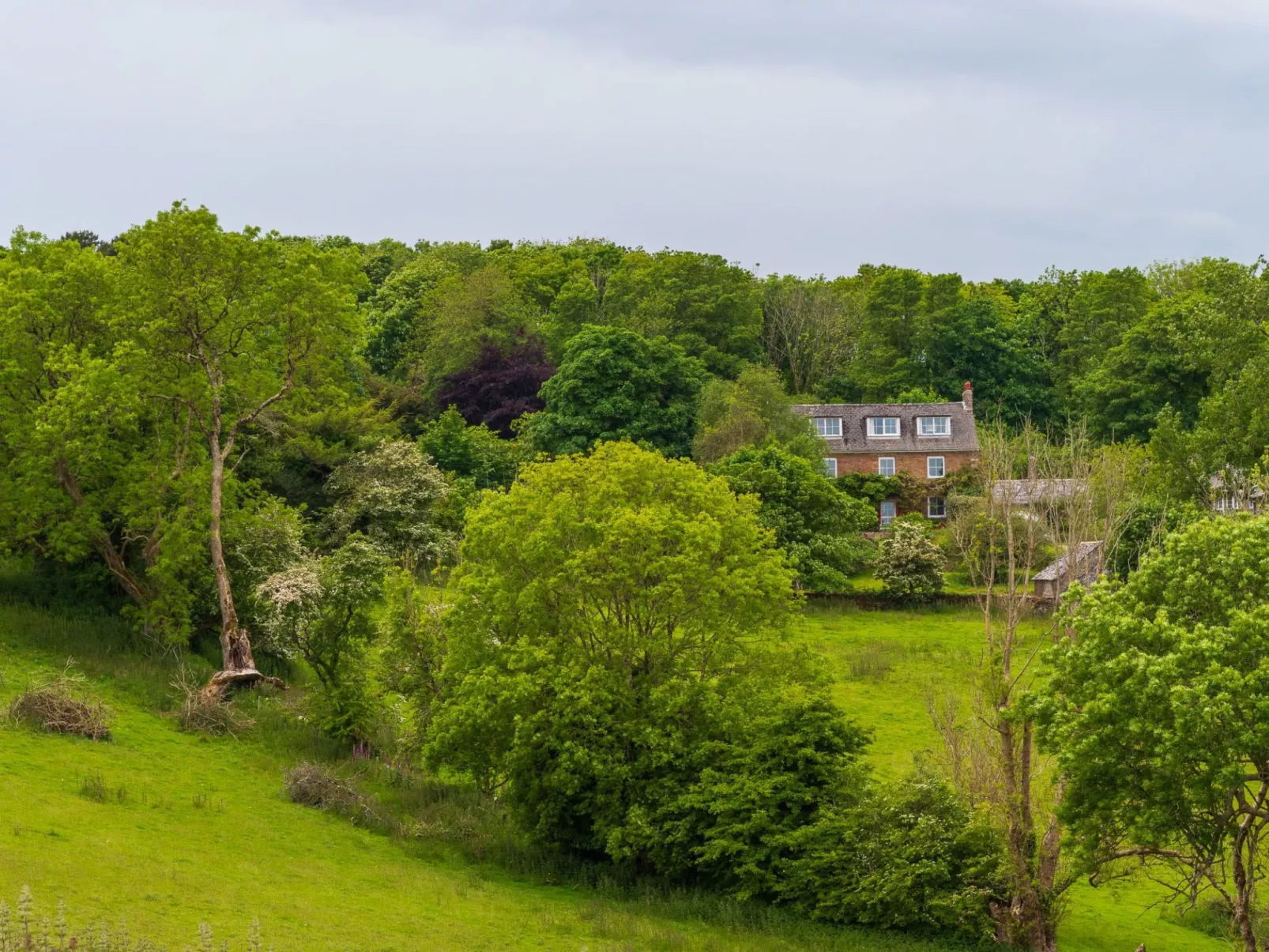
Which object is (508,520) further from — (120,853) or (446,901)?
(120,853)

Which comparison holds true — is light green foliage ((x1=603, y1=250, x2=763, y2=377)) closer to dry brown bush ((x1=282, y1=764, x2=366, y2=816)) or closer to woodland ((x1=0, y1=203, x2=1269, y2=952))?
woodland ((x1=0, y1=203, x2=1269, y2=952))

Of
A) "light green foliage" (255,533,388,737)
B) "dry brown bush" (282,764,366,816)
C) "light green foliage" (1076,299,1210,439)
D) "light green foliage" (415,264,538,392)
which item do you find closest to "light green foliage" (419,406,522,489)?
"light green foliage" (415,264,538,392)

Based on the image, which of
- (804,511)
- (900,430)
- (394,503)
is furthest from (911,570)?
(900,430)

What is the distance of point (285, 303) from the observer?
50.3m

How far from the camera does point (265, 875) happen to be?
31.6 m

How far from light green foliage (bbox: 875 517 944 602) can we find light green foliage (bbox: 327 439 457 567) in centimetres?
1971

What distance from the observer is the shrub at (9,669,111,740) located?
39.3 meters

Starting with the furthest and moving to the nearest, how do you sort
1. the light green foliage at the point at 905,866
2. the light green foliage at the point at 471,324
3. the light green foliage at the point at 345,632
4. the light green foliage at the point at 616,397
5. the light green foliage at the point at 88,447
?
the light green foliage at the point at 471,324 < the light green foliage at the point at 616,397 < the light green foliage at the point at 88,447 < the light green foliage at the point at 345,632 < the light green foliage at the point at 905,866

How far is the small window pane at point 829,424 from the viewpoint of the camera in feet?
316

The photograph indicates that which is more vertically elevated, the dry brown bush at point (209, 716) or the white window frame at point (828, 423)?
the white window frame at point (828, 423)

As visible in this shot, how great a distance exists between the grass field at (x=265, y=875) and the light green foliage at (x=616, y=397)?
39.8 m

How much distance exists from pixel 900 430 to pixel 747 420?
18065mm

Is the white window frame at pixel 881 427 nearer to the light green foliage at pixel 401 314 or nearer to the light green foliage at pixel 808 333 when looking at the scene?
the light green foliage at pixel 808 333

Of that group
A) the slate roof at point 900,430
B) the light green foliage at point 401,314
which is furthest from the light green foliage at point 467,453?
the light green foliage at point 401,314
